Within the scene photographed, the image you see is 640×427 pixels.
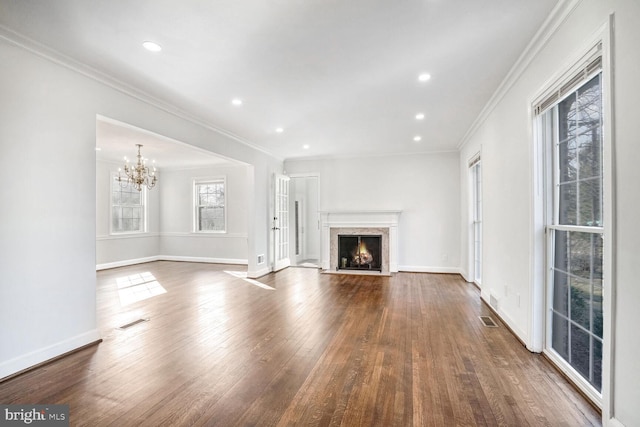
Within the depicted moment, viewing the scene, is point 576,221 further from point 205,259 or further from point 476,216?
point 205,259

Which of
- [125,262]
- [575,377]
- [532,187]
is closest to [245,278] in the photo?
[125,262]

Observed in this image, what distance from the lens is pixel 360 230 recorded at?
21.9ft

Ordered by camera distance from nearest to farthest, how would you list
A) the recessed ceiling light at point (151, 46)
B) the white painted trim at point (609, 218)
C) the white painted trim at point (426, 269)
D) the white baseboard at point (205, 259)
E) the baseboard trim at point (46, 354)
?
the white painted trim at point (609, 218)
the baseboard trim at point (46, 354)
the recessed ceiling light at point (151, 46)
the white painted trim at point (426, 269)
the white baseboard at point (205, 259)

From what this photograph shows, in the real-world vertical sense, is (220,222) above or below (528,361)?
above

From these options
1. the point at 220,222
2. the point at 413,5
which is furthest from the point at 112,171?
the point at 413,5

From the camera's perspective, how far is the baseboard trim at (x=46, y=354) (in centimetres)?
233

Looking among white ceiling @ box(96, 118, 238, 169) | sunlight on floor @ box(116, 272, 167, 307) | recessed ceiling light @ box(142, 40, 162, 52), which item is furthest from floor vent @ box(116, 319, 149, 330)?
recessed ceiling light @ box(142, 40, 162, 52)

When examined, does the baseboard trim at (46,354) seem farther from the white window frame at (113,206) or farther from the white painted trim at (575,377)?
the white window frame at (113,206)

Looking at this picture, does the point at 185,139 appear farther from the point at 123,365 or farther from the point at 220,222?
the point at 220,222

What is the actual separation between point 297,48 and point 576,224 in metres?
2.54

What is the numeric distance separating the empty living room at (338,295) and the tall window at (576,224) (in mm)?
19

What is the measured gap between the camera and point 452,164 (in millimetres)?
6512

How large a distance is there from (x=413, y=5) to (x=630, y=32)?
3.81ft

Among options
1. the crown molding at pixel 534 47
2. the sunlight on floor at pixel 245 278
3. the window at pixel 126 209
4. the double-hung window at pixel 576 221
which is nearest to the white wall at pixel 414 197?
the sunlight on floor at pixel 245 278
